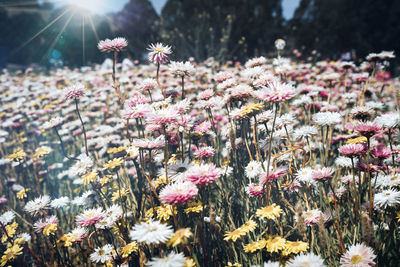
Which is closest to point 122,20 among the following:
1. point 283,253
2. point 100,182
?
point 100,182

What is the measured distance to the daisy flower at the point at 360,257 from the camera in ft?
3.36

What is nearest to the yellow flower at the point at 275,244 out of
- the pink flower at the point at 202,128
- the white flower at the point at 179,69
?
the pink flower at the point at 202,128

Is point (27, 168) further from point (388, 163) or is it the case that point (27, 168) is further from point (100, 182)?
point (388, 163)

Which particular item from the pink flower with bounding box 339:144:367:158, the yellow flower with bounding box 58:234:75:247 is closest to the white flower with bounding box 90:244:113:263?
the yellow flower with bounding box 58:234:75:247

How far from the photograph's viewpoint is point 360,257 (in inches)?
41.3

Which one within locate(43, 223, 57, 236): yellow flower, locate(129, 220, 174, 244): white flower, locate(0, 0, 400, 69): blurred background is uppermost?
locate(0, 0, 400, 69): blurred background

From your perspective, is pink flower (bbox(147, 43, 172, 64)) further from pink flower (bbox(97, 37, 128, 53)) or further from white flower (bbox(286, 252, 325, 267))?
white flower (bbox(286, 252, 325, 267))

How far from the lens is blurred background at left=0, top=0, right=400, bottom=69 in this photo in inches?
521

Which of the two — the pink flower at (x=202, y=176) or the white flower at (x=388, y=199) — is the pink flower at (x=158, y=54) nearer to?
the pink flower at (x=202, y=176)

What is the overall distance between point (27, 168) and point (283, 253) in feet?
11.8

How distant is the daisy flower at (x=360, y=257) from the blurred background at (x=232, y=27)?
1026 centimetres

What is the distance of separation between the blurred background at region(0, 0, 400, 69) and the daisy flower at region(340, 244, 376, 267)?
1026cm

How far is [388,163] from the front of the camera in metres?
1.79

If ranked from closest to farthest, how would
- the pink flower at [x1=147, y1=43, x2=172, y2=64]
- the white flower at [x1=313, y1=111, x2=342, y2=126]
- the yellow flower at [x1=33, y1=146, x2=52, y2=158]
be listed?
the pink flower at [x1=147, y1=43, x2=172, y2=64], the white flower at [x1=313, y1=111, x2=342, y2=126], the yellow flower at [x1=33, y1=146, x2=52, y2=158]
